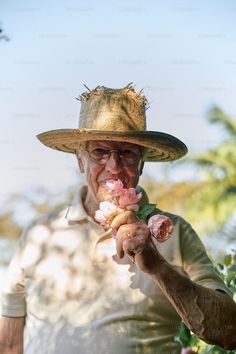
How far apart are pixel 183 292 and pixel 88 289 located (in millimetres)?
481

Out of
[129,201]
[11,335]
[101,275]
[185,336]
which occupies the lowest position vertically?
[185,336]

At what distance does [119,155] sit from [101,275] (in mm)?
400

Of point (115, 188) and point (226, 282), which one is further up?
point (115, 188)

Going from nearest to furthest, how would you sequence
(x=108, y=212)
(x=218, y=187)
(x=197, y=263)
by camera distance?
(x=108, y=212) < (x=197, y=263) < (x=218, y=187)

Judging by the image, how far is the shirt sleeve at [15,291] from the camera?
301 centimetres

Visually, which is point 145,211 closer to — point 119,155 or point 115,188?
point 115,188

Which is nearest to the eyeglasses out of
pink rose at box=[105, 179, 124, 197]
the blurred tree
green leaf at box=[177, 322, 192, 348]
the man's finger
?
pink rose at box=[105, 179, 124, 197]

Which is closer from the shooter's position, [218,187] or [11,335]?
[11,335]

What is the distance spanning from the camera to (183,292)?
8.07 ft

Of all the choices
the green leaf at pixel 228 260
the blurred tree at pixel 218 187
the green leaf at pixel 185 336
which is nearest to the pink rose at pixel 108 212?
the green leaf at pixel 185 336

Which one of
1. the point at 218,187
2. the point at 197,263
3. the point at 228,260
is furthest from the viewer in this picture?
the point at 218,187

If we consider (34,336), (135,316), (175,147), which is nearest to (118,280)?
(135,316)

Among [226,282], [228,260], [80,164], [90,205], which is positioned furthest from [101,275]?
[228,260]

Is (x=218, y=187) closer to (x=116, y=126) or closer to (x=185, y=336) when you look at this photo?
(x=185, y=336)
